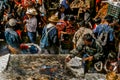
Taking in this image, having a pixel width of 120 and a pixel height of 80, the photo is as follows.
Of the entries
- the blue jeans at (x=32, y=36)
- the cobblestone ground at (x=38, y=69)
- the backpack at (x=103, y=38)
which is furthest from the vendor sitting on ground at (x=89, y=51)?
the blue jeans at (x=32, y=36)

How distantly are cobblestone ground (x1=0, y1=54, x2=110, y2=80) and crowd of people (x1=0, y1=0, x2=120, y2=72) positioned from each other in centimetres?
49

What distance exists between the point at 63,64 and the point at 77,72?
0.78m

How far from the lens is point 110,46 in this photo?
52.5 feet

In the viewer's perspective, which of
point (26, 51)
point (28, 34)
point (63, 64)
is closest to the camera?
point (63, 64)

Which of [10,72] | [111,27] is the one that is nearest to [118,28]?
[111,27]

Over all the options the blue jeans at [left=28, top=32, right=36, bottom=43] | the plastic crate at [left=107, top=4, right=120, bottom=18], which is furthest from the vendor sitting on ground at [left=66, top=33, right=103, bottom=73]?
the blue jeans at [left=28, top=32, right=36, bottom=43]

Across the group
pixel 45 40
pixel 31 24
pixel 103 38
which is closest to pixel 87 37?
pixel 103 38

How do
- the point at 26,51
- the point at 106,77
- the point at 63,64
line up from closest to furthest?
the point at 106,77
the point at 63,64
the point at 26,51

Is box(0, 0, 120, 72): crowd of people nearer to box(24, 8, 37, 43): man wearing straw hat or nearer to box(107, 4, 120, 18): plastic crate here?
box(24, 8, 37, 43): man wearing straw hat

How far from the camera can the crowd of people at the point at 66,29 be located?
607 inches

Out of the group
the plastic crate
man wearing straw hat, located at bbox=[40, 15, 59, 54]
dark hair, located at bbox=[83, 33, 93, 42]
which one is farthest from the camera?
the plastic crate

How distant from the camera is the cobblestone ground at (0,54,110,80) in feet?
47.5

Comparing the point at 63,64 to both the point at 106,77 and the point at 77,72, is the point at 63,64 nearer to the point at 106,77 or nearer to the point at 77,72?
the point at 77,72

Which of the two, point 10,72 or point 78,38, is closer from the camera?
point 10,72
